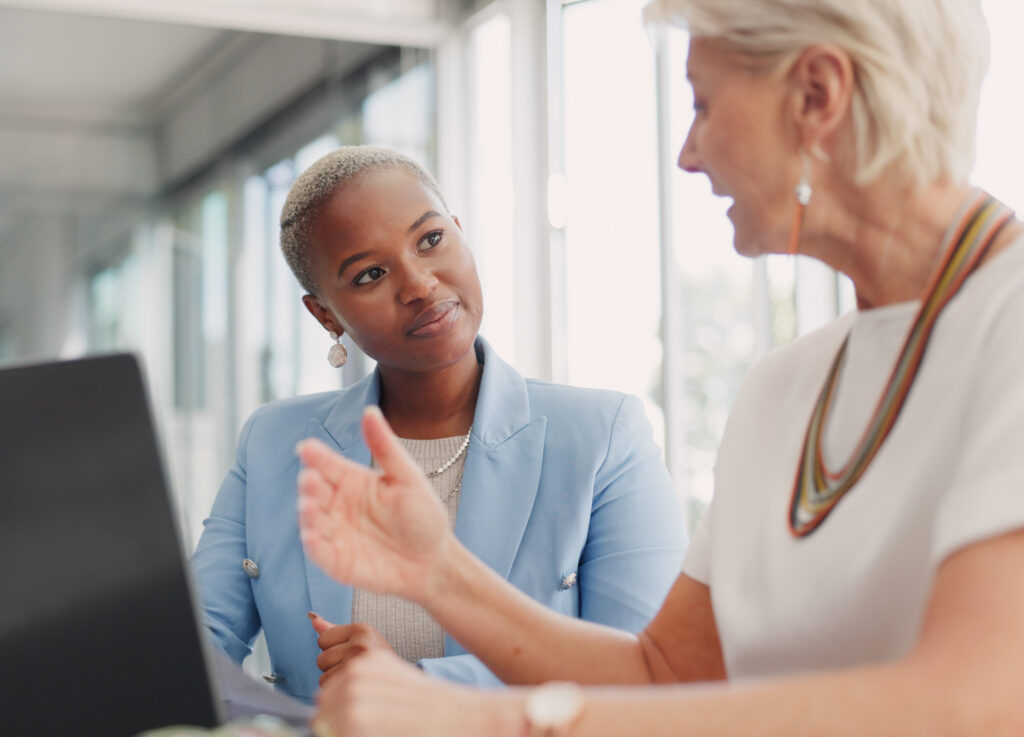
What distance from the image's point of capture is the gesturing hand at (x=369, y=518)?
1.01 meters

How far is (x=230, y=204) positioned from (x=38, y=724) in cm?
329

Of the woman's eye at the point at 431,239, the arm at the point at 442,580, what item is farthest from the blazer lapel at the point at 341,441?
the arm at the point at 442,580

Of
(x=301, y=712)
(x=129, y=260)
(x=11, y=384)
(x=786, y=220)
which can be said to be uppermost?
(x=129, y=260)

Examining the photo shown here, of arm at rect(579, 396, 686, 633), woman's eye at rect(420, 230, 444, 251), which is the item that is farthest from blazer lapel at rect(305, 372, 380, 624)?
arm at rect(579, 396, 686, 633)

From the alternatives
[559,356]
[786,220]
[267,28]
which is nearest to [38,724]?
[786,220]

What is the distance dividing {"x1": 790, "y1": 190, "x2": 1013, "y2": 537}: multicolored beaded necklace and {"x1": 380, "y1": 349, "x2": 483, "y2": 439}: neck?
1.01 meters

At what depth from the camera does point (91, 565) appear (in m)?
0.72

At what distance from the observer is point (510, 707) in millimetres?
767

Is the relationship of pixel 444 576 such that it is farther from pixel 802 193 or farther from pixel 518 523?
pixel 518 523

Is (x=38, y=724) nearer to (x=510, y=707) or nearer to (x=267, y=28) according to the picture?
(x=510, y=707)

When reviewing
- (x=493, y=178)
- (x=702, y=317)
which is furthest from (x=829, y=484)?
(x=493, y=178)

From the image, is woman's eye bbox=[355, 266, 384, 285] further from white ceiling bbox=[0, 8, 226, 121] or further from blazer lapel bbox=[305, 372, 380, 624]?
white ceiling bbox=[0, 8, 226, 121]

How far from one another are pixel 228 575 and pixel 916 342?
1312mm

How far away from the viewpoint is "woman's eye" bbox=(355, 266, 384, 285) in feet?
6.11
